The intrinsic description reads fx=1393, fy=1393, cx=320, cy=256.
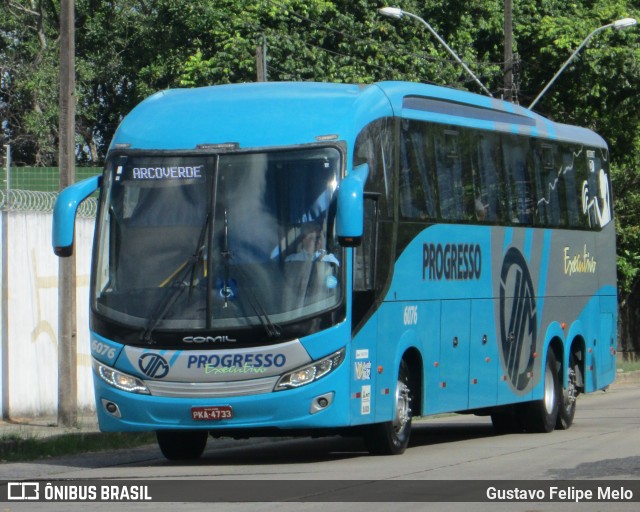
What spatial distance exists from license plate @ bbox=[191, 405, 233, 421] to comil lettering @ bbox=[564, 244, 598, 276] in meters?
7.82

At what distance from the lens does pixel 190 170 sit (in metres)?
13.1

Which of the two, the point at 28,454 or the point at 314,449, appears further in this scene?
the point at 314,449

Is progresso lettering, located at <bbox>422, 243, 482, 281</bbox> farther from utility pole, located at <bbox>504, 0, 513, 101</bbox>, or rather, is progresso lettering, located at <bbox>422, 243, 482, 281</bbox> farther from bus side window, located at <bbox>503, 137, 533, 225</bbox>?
utility pole, located at <bbox>504, 0, 513, 101</bbox>

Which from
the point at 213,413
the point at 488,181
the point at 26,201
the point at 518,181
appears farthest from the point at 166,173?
the point at 26,201

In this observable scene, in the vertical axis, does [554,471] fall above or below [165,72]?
below

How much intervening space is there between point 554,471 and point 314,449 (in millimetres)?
4263

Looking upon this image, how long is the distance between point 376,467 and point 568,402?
22.8 feet

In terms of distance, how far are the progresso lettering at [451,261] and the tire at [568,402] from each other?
138 inches

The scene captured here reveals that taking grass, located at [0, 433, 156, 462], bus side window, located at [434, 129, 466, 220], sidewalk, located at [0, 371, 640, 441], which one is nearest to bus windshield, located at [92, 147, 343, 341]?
grass, located at [0, 433, 156, 462]

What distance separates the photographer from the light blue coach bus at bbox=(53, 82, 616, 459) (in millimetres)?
12648

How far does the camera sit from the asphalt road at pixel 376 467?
10070mm

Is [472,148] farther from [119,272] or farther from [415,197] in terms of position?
[119,272]

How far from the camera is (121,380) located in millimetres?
13016
